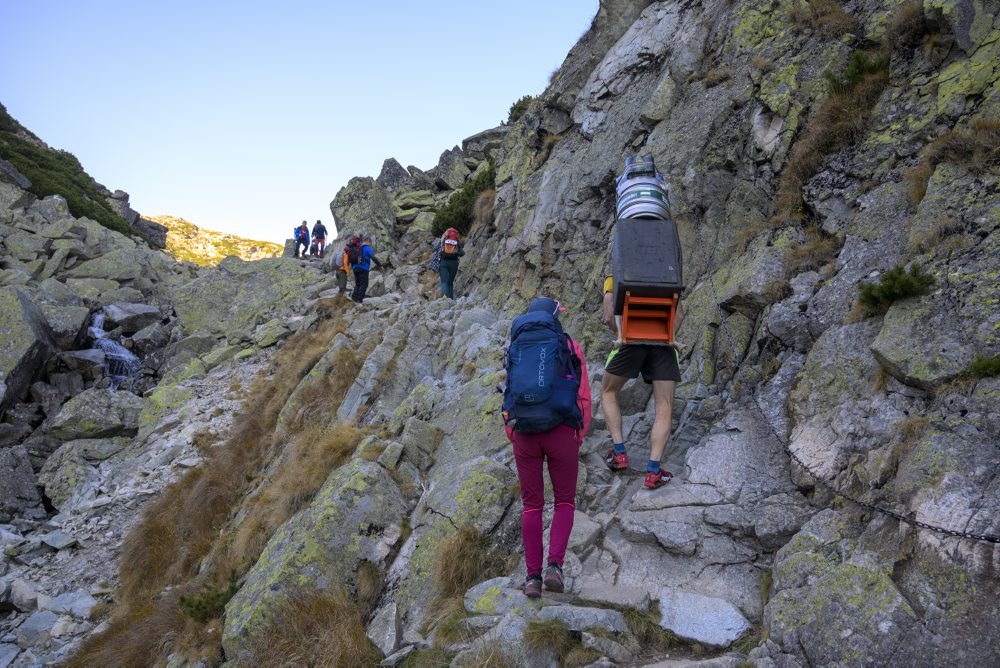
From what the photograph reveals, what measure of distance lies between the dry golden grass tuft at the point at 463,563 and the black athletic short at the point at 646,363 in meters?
2.41

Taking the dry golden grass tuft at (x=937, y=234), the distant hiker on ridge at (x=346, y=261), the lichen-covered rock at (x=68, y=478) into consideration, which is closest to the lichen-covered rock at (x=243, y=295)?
the distant hiker on ridge at (x=346, y=261)

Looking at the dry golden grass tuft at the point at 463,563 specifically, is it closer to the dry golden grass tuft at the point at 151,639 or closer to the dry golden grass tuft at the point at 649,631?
the dry golden grass tuft at the point at 649,631

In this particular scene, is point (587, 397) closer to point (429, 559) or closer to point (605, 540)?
point (605, 540)

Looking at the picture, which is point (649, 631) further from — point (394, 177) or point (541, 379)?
point (394, 177)

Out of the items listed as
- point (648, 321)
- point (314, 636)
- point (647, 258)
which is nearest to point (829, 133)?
point (647, 258)

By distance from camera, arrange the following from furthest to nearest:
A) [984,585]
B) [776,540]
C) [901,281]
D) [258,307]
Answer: [258,307]
[901,281]
[776,540]
[984,585]

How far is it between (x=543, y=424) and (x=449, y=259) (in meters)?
12.9

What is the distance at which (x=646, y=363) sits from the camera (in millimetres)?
6965

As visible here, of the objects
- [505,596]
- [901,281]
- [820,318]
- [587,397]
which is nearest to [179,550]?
[505,596]

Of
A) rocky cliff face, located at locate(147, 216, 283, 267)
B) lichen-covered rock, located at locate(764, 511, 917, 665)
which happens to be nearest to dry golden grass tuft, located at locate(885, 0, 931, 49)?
lichen-covered rock, located at locate(764, 511, 917, 665)

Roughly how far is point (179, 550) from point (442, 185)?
26.7 m

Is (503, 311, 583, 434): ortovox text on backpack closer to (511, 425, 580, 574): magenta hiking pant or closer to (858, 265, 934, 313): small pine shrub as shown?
(511, 425, 580, 574): magenta hiking pant

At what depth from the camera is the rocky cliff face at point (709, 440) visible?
15.4 ft

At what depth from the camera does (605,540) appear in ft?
20.4
